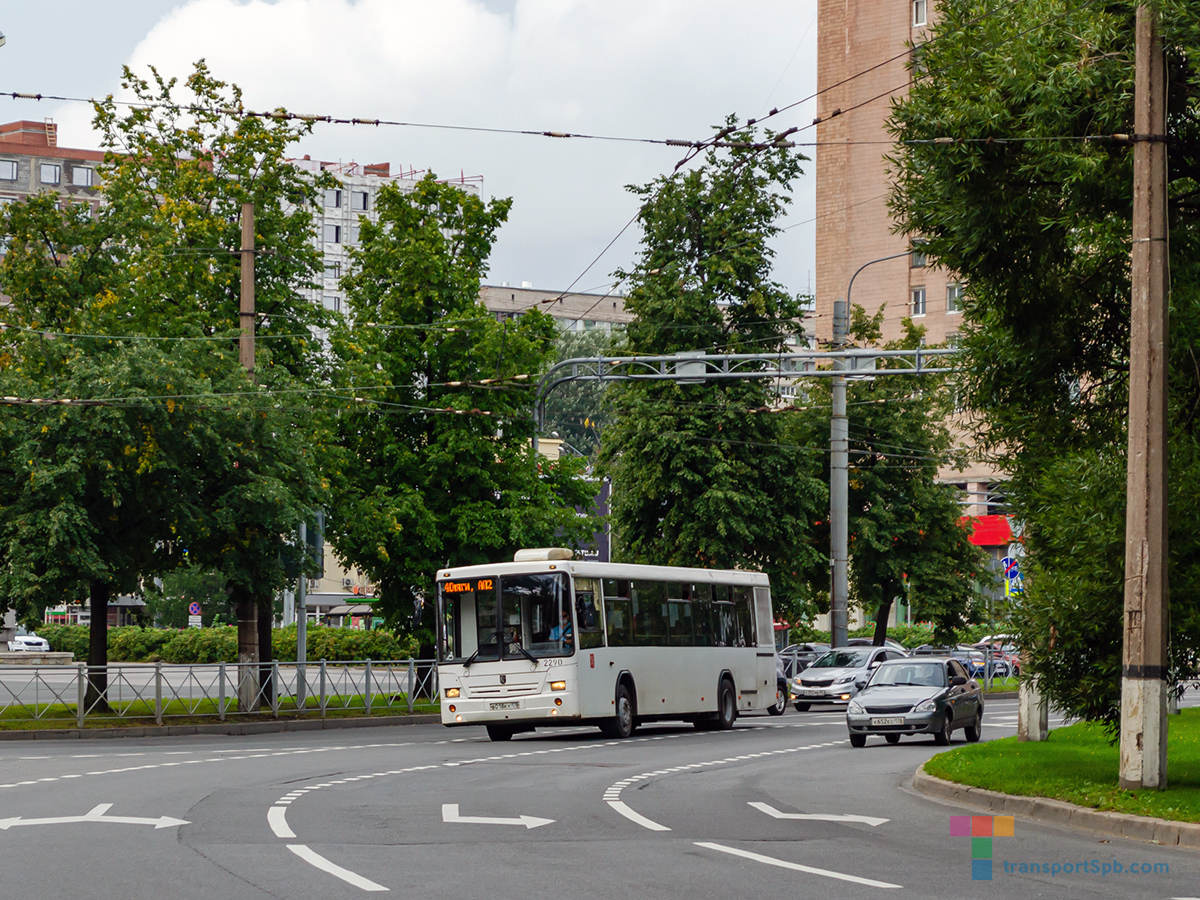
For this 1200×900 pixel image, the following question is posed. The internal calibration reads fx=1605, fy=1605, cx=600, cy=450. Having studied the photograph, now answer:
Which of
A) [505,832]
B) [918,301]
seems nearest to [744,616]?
[505,832]

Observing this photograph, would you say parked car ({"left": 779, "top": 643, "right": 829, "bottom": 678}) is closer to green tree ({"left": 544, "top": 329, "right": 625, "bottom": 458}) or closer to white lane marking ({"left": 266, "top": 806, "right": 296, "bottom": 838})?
white lane marking ({"left": 266, "top": 806, "right": 296, "bottom": 838})

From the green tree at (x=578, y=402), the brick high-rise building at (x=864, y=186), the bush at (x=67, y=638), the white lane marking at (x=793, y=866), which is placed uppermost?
the brick high-rise building at (x=864, y=186)

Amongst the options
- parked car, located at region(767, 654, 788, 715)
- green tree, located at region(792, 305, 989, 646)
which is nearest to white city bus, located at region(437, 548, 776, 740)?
parked car, located at region(767, 654, 788, 715)

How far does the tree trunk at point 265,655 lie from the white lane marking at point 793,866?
66.9ft

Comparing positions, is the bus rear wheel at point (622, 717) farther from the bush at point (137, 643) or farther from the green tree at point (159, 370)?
the bush at point (137, 643)

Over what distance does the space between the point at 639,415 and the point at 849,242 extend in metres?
38.9

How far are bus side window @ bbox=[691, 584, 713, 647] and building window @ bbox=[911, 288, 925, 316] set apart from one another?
1851 inches

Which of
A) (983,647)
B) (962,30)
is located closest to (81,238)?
(962,30)

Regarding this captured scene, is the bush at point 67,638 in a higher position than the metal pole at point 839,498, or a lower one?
lower

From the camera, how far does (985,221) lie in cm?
1669

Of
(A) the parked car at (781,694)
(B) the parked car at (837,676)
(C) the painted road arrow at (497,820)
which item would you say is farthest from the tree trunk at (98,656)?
(B) the parked car at (837,676)

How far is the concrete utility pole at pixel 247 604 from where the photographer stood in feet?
101

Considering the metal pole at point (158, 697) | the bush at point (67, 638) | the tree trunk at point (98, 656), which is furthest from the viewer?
the bush at point (67, 638)

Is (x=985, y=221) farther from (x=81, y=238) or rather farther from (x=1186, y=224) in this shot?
(x=81, y=238)
